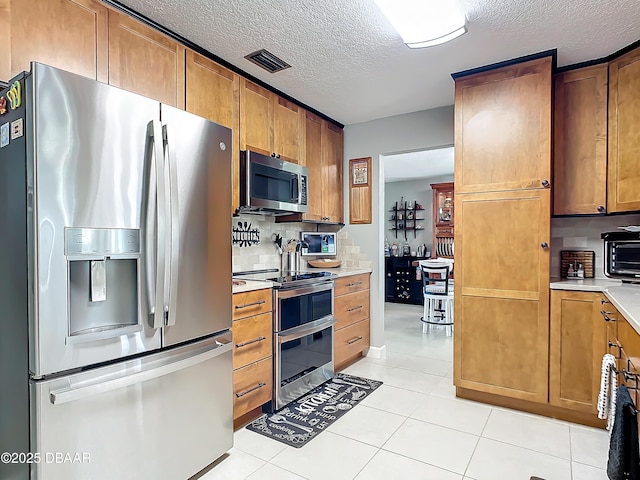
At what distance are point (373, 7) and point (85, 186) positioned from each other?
65.6 inches

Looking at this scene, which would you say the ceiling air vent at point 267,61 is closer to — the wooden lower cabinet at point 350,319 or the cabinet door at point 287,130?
the cabinet door at point 287,130

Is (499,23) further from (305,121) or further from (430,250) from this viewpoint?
(430,250)

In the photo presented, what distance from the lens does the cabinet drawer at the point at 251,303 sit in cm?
221

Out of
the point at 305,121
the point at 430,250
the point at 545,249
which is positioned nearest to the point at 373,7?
the point at 305,121

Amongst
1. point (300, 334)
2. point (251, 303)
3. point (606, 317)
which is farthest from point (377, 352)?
point (606, 317)

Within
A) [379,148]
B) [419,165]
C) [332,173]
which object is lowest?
[332,173]

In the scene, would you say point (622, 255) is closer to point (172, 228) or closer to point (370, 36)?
point (370, 36)

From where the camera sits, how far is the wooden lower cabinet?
3.28 m

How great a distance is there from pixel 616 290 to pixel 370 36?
2.08 metres

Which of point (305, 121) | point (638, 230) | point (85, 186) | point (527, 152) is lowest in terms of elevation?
point (638, 230)

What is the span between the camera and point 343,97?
3.22 meters

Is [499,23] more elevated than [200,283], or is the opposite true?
[499,23]

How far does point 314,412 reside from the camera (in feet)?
8.45

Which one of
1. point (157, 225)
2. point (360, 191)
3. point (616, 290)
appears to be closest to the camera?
point (157, 225)
